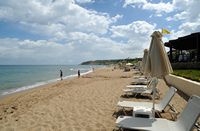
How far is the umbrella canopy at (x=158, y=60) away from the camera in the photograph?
19.4 ft

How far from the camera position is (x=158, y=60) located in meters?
5.93

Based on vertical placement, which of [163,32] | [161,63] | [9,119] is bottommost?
[9,119]

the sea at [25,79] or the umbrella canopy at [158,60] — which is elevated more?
the umbrella canopy at [158,60]

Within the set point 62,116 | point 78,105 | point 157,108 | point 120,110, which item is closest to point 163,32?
point 157,108

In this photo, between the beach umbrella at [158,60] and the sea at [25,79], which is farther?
the sea at [25,79]

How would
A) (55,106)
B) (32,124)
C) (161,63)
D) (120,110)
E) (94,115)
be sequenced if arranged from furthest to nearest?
(55,106) → (120,110) → (94,115) → (32,124) → (161,63)

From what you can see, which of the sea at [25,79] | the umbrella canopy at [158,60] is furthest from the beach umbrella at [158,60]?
the sea at [25,79]

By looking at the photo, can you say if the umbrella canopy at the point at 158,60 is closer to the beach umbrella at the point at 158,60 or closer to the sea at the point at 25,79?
the beach umbrella at the point at 158,60

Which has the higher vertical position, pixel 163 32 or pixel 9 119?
pixel 163 32

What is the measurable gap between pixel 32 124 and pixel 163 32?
4254 mm

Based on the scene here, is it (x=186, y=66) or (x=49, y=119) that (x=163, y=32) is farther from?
(x=186, y=66)

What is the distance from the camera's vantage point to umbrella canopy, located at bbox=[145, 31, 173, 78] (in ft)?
19.4

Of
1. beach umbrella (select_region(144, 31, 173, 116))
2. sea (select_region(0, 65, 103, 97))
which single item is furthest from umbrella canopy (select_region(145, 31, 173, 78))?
sea (select_region(0, 65, 103, 97))

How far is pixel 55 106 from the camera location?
359 inches
